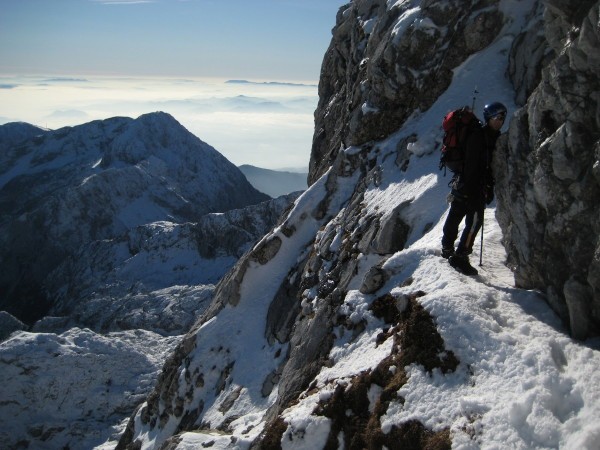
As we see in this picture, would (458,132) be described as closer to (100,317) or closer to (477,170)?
(477,170)

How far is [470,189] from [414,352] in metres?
4.78

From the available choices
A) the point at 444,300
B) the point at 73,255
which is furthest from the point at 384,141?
the point at 73,255

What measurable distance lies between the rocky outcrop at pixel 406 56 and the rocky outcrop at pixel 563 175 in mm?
15877

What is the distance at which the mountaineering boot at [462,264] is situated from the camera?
14.8 meters

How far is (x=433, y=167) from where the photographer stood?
24.8 m

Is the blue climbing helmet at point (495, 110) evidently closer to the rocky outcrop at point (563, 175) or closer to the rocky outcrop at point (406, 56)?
the rocky outcrop at point (563, 175)

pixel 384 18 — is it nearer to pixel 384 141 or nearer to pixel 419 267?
pixel 384 141

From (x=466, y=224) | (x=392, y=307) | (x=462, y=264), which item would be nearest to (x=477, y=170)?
(x=466, y=224)

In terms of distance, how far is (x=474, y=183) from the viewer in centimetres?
1408

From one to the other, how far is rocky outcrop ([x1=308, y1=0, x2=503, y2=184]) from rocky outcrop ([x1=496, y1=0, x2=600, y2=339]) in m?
15.9

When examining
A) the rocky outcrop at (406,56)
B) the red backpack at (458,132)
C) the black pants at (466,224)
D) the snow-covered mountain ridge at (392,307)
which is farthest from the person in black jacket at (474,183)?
the rocky outcrop at (406,56)

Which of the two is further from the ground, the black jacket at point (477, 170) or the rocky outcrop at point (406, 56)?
the rocky outcrop at point (406, 56)

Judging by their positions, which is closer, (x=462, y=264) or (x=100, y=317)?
(x=462, y=264)

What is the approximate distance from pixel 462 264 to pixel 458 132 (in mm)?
3898
